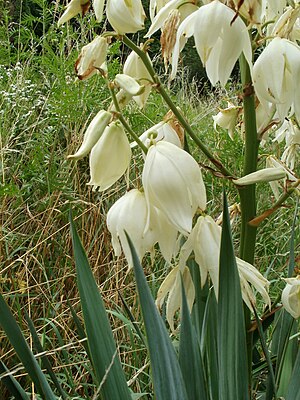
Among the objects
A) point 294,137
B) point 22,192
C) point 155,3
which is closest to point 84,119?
point 22,192

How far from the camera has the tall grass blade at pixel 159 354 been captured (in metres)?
0.63

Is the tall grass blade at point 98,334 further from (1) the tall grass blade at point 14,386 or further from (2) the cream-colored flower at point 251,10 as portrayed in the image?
(2) the cream-colored flower at point 251,10

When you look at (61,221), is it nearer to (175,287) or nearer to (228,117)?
(228,117)

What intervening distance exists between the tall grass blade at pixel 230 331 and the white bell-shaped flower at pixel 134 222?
0.08 meters

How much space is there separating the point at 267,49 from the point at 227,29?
6cm

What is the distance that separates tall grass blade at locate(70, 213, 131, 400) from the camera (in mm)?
695

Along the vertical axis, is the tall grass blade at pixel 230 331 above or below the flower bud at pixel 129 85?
below

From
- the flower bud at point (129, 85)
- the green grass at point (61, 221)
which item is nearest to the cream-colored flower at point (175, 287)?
the flower bud at point (129, 85)

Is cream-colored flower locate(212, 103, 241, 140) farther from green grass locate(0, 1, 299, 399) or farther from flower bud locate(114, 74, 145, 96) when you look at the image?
green grass locate(0, 1, 299, 399)

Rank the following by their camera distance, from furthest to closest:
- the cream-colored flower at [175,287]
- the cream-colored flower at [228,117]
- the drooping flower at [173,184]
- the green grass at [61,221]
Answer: the green grass at [61,221] → the cream-colored flower at [228,117] → the cream-colored flower at [175,287] → the drooping flower at [173,184]

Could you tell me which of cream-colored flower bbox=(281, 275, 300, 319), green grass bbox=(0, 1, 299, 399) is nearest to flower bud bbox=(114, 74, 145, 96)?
cream-colored flower bbox=(281, 275, 300, 319)

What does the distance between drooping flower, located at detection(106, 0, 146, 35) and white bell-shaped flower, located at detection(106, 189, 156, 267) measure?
188mm

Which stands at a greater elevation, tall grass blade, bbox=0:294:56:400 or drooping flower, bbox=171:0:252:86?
drooping flower, bbox=171:0:252:86

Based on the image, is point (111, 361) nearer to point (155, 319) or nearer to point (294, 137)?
point (155, 319)
